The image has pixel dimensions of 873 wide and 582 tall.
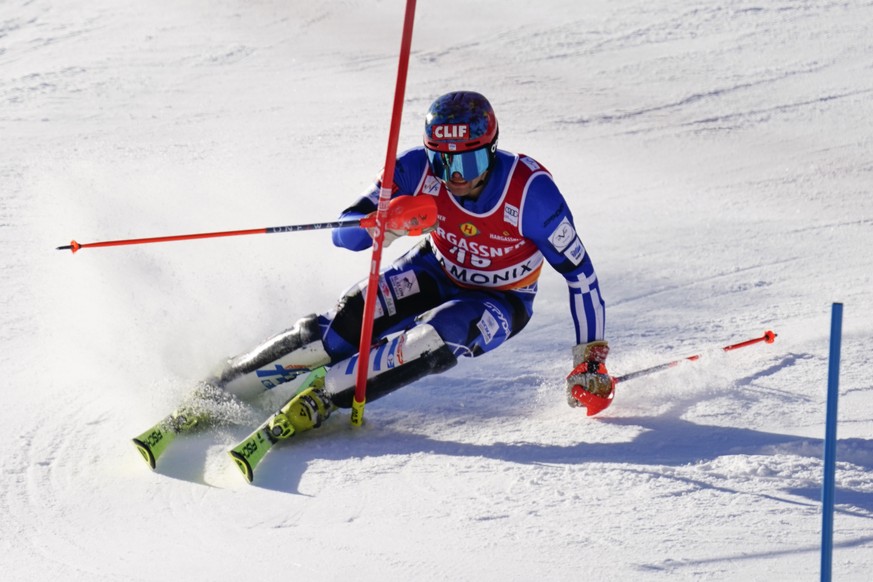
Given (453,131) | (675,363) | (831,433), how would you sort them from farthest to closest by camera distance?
(675,363) → (453,131) → (831,433)

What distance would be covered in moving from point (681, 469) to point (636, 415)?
2.22 ft

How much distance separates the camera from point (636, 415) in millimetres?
4922

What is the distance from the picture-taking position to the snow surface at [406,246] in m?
3.91

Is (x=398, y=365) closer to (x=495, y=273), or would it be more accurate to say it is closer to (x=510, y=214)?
(x=495, y=273)

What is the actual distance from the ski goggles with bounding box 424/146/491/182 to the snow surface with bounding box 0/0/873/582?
111 centimetres

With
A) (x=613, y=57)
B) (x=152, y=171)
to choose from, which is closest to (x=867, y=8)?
(x=613, y=57)

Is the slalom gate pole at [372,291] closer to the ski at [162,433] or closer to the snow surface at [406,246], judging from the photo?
the snow surface at [406,246]

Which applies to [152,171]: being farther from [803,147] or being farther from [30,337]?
[803,147]

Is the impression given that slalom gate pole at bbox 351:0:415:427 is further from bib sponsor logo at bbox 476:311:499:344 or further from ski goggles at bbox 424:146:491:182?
bib sponsor logo at bbox 476:311:499:344

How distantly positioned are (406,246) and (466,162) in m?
2.96

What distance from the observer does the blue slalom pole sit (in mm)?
2578

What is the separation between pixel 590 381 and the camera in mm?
4797

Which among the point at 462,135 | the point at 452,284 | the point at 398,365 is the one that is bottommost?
the point at 398,365

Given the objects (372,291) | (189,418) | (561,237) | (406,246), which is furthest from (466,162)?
(406,246)
